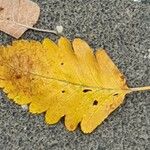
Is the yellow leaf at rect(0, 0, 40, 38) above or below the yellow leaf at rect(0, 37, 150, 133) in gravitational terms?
above

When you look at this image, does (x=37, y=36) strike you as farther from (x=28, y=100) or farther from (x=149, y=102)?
(x=149, y=102)

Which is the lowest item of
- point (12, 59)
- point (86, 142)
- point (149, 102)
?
point (86, 142)

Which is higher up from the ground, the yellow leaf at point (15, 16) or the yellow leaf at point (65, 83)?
the yellow leaf at point (15, 16)

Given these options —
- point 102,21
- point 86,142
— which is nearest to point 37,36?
point 102,21

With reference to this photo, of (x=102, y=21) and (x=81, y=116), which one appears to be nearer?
(x=81, y=116)
